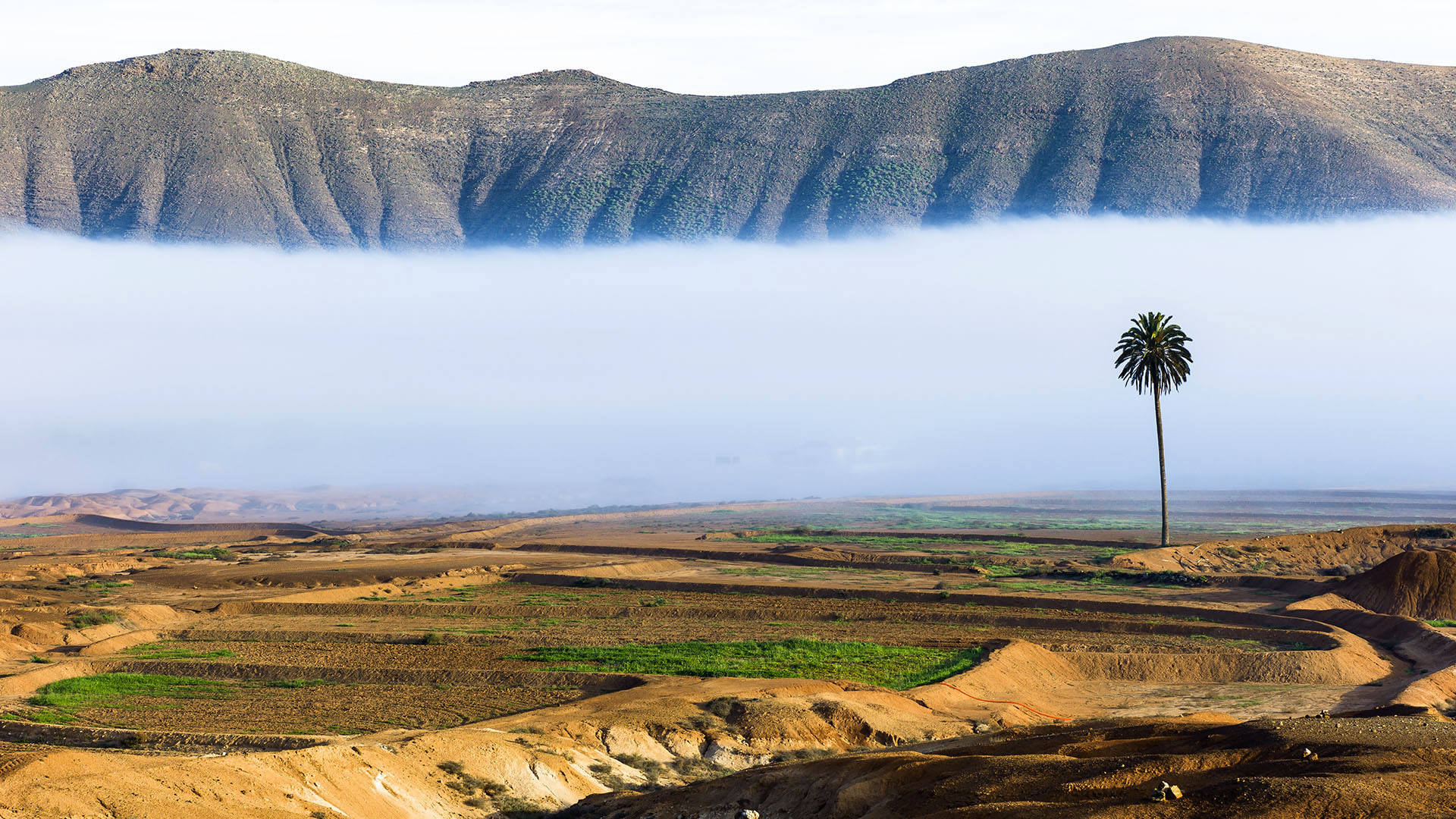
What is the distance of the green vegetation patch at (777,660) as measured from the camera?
3186 cm

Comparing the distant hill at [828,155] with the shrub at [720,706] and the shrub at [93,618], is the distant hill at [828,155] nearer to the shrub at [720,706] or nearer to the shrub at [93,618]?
the shrub at [93,618]

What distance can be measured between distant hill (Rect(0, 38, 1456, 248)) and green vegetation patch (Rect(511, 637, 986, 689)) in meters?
146

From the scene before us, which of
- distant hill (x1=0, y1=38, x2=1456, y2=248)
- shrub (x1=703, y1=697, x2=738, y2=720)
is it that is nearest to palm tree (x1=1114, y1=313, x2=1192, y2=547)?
shrub (x1=703, y1=697, x2=738, y2=720)

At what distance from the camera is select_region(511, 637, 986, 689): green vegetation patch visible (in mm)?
31859

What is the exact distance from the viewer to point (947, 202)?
182m

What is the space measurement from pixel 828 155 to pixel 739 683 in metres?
168

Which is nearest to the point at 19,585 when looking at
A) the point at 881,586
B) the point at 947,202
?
the point at 881,586

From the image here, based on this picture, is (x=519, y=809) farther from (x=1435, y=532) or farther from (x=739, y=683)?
(x=1435, y=532)

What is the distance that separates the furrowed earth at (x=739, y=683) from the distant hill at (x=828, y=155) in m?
111

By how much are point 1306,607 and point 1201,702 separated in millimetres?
19368

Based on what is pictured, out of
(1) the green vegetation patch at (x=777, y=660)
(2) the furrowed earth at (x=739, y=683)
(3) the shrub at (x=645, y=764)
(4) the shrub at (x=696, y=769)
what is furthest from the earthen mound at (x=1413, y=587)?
(3) the shrub at (x=645, y=764)

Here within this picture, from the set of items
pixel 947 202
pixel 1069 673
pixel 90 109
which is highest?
pixel 90 109

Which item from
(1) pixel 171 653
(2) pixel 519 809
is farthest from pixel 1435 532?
(1) pixel 171 653

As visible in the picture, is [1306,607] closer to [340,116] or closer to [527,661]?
[527,661]
